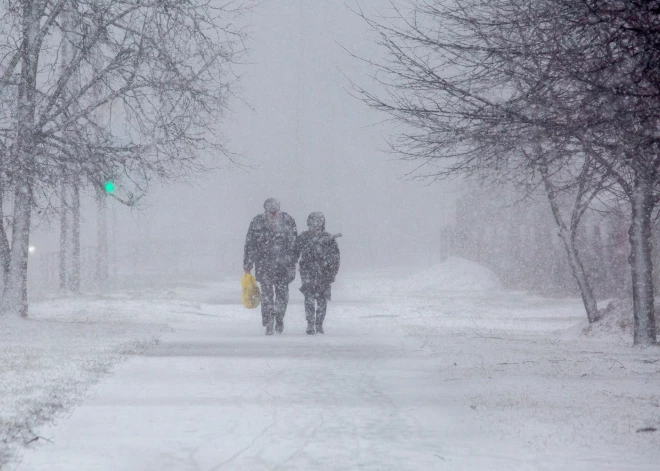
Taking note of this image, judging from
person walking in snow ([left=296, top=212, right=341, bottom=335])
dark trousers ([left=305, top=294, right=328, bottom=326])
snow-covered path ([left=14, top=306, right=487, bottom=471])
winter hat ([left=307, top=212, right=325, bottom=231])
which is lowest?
snow-covered path ([left=14, top=306, right=487, bottom=471])

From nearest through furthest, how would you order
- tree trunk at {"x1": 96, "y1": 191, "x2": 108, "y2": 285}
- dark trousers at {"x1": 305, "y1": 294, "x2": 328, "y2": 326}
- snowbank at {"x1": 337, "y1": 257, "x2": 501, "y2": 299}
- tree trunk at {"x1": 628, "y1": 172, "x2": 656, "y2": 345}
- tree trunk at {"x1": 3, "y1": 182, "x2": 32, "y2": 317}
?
1. tree trunk at {"x1": 628, "y1": 172, "x2": 656, "y2": 345}
2. dark trousers at {"x1": 305, "y1": 294, "x2": 328, "y2": 326}
3. tree trunk at {"x1": 3, "y1": 182, "x2": 32, "y2": 317}
4. tree trunk at {"x1": 96, "y1": 191, "x2": 108, "y2": 285}
5. snowbank at {"x1": 337, "y1": 257, "x2": 501, "y2": 299}

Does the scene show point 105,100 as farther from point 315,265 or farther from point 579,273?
point 579,273

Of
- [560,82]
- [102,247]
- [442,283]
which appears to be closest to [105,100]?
[560,82]

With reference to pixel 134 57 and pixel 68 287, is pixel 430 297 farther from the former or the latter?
pixel 134 57

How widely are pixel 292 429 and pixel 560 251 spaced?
21014mm

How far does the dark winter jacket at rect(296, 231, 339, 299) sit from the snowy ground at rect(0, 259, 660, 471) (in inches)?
27.9

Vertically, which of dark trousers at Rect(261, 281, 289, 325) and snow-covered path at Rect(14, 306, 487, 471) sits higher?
dark trousers at Rect(261, 281, 289, 325)

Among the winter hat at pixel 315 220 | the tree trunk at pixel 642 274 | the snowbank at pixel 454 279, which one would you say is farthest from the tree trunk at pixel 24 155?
the snowbank at pixel 454 279

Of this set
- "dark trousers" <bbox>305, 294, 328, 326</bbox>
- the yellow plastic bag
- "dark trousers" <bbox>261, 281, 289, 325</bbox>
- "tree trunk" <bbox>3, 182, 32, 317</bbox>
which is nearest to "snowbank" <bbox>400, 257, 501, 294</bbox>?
the yellow plastic bag

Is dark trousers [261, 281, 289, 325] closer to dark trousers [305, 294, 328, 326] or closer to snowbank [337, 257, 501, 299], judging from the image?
dark trousers [305, 294, 328, 326]

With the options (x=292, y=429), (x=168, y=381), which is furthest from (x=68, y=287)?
(x=292, y=429)

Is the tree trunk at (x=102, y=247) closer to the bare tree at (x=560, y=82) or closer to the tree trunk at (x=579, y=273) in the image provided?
the tree trunk at (x=579, y=273)

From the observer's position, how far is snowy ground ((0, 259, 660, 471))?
412cm

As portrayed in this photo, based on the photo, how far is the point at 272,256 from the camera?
10320mm
